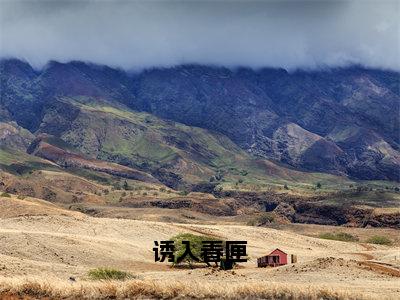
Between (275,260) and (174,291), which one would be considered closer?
(174,291)

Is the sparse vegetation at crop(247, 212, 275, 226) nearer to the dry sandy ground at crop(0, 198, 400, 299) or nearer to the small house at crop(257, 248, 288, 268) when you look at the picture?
the dry sandy ground at crop(0, 198, 400, 299)

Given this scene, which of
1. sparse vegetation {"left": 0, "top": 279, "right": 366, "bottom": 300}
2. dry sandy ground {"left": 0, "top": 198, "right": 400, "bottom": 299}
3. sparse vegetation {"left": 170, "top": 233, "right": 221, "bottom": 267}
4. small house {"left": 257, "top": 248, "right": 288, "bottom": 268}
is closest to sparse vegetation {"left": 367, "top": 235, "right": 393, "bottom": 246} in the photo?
dry sandy ground {"left": 0, "top": 198, "right": 400, "bottom": 299}

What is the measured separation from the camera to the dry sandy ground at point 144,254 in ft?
176

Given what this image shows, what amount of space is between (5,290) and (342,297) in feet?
56.0

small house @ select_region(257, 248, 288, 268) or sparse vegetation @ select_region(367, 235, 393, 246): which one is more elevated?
sparse vegetation @ select_region(367, 235, 393, 246)

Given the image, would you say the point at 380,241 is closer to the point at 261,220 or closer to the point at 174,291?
the point at 261,220

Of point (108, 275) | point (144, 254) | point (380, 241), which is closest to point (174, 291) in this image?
point (108, 275)

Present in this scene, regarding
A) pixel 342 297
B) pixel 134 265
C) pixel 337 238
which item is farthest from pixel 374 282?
pixel 337 238

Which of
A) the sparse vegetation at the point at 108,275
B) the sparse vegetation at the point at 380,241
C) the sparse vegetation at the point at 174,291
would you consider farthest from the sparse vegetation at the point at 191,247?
the sparse vegetation at the point at 380,241

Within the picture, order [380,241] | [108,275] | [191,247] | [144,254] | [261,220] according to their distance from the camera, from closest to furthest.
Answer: [108,275], [191,247], [144,254], [380,241], [261,220]

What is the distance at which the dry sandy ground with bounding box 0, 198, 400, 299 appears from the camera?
176 ft

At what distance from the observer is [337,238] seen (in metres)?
145

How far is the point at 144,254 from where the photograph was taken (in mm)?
89062

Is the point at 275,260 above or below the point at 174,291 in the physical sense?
above
